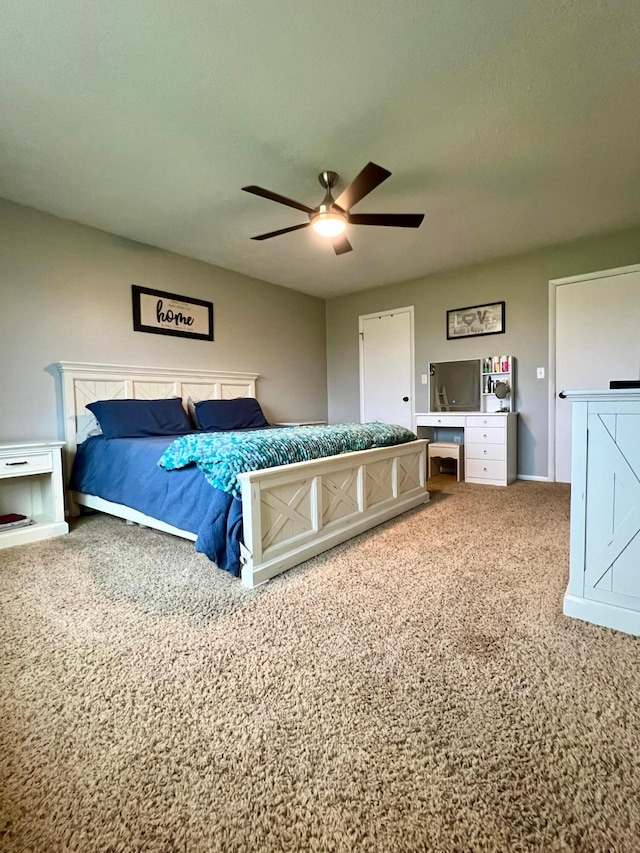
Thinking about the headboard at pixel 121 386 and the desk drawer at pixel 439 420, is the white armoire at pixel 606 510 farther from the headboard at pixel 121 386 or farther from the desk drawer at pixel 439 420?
the headboard at pixel 121 386

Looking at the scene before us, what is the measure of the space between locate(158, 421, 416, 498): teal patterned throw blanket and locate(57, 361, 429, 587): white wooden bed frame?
0.07 metres

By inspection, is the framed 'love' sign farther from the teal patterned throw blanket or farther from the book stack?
the book stack

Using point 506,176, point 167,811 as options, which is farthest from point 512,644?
point 506,176

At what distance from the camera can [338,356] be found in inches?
231

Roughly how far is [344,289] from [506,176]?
2.86 m

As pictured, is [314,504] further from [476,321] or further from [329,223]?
[476,321]

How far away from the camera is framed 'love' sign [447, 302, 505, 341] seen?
4464 millimetres

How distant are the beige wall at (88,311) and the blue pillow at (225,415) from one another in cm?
59

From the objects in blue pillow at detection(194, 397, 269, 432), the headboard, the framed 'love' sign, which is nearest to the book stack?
the headboard

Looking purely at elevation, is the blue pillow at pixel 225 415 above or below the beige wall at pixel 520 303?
below

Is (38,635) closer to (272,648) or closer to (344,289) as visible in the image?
(272,648)

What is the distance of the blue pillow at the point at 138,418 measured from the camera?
3145 mm

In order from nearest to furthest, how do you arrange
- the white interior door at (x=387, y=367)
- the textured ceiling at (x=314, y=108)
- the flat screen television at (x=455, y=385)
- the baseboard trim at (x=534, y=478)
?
the textured ceiling at (x=314, y=108) < the baseboard trim at (x=534, y=478) < the flat screen television at (x=455, y=385) < the white interior door at (x=387, y=367)

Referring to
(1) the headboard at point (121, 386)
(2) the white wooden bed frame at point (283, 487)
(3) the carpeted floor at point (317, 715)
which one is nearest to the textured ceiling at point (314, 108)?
(1) the headboard at point (121, 386)
